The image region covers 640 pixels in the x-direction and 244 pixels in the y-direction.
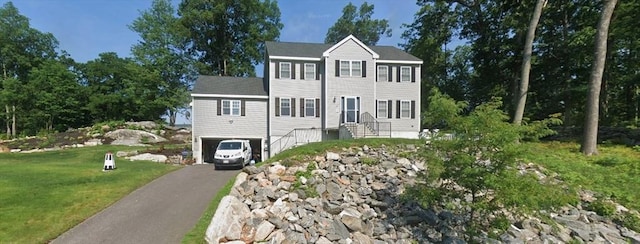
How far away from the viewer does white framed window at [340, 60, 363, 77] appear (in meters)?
21.7

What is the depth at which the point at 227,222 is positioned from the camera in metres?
7.81

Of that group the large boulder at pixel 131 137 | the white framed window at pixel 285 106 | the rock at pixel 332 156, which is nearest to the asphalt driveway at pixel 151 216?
the rock at pixel 332 156

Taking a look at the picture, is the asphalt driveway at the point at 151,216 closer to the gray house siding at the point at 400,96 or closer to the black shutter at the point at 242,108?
the black shutter at the point at 242,108

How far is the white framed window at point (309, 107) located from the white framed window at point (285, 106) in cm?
108

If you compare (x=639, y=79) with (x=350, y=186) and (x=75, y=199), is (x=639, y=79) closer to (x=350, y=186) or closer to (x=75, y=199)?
(x=350, y=186)

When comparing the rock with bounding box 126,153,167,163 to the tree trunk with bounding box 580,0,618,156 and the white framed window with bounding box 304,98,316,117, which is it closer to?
the white framed window with bounding box 304,98,316,117

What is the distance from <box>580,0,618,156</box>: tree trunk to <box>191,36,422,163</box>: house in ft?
30.6

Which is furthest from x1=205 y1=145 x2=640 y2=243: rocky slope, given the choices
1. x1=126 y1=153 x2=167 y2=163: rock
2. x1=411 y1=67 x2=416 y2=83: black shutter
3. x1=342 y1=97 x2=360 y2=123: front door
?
x1=411 y1=67 x2=416 y2=83: black shutter

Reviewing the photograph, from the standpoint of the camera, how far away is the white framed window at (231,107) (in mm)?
21656

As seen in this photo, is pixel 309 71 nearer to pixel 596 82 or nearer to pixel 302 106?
pixel 302 106

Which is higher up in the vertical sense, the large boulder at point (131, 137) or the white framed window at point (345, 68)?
the white framed window at point (345, 68)

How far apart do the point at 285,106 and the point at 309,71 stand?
9.51 feet

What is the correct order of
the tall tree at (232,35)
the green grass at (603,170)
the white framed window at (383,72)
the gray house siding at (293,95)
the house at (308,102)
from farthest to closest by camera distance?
the tall tree at (232,35) → the white framed window at (383,72) → the gray house siding at (293,95) → the house at (308,102) → the green grass at (603,170)

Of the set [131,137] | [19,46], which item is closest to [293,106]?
[131,137]
